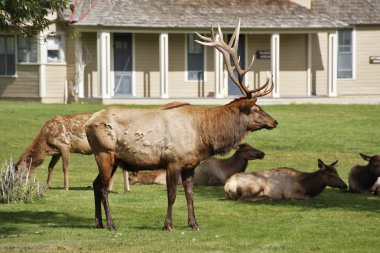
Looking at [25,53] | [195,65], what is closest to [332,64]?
[195,65]

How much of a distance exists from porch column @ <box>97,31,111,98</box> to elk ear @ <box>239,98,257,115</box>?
28248 millimetres

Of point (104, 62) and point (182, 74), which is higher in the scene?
point (104, 62)

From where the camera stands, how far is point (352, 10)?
4962 centimetres

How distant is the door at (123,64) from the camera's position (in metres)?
46.4

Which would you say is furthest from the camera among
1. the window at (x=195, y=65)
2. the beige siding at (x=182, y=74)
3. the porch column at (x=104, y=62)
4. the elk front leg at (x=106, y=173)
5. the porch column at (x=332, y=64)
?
the window at (x=195, y=65)

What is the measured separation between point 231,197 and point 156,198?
57.3 inches

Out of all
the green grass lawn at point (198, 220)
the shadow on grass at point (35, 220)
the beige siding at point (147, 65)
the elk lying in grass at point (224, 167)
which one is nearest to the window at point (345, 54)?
the beige siding at point (147, 65)

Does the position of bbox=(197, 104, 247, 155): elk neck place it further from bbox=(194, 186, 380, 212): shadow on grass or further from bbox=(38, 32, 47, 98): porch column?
bbox=(38, 32, 47, 98): porch column

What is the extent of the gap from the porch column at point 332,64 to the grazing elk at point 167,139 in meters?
30.9

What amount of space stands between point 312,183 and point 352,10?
101 feet

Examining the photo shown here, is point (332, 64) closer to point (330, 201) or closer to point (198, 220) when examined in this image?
point (330, 201)

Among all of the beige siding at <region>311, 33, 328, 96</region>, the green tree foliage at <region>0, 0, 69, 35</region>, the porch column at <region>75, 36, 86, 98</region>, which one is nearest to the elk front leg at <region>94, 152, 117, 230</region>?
the green tree foliage at <region>0, 0, 69, 35</region>

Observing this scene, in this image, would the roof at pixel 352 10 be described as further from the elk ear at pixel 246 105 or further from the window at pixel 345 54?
the elk ear at pixel 246 105

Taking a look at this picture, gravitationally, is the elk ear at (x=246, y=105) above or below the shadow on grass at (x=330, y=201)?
above
